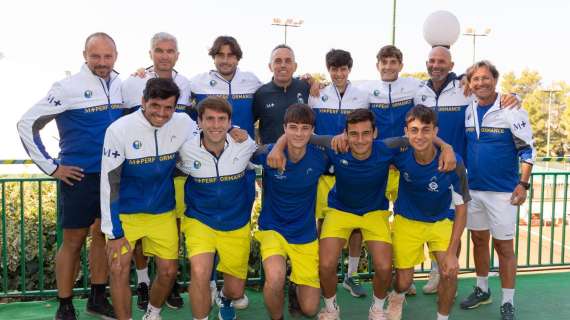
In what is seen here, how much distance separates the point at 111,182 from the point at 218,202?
2.82 ft

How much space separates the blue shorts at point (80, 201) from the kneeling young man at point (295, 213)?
1.42 meters

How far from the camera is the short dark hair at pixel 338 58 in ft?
17.2

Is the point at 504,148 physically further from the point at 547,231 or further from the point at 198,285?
the point at 547,231

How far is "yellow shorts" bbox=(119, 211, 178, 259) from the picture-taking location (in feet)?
14.3

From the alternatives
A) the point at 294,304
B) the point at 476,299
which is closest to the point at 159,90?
the point at 294,304

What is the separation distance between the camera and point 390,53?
546cm

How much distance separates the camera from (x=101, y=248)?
4.74 metres

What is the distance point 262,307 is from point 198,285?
1.24 m

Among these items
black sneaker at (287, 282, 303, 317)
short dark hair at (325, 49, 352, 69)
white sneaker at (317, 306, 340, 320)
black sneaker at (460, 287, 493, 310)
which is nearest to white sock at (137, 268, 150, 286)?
black sneaker at (287, 282, 303, 317)

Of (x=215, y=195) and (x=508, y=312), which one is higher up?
(x=215, y=195)

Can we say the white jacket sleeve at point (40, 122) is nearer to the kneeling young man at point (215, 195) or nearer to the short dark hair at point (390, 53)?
the kneeling young man at point (215, 195)

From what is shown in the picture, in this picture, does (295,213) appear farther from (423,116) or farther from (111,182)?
(111,182)

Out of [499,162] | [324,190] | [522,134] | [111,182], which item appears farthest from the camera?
[324,190]

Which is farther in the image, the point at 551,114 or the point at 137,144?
the point at 551,114
